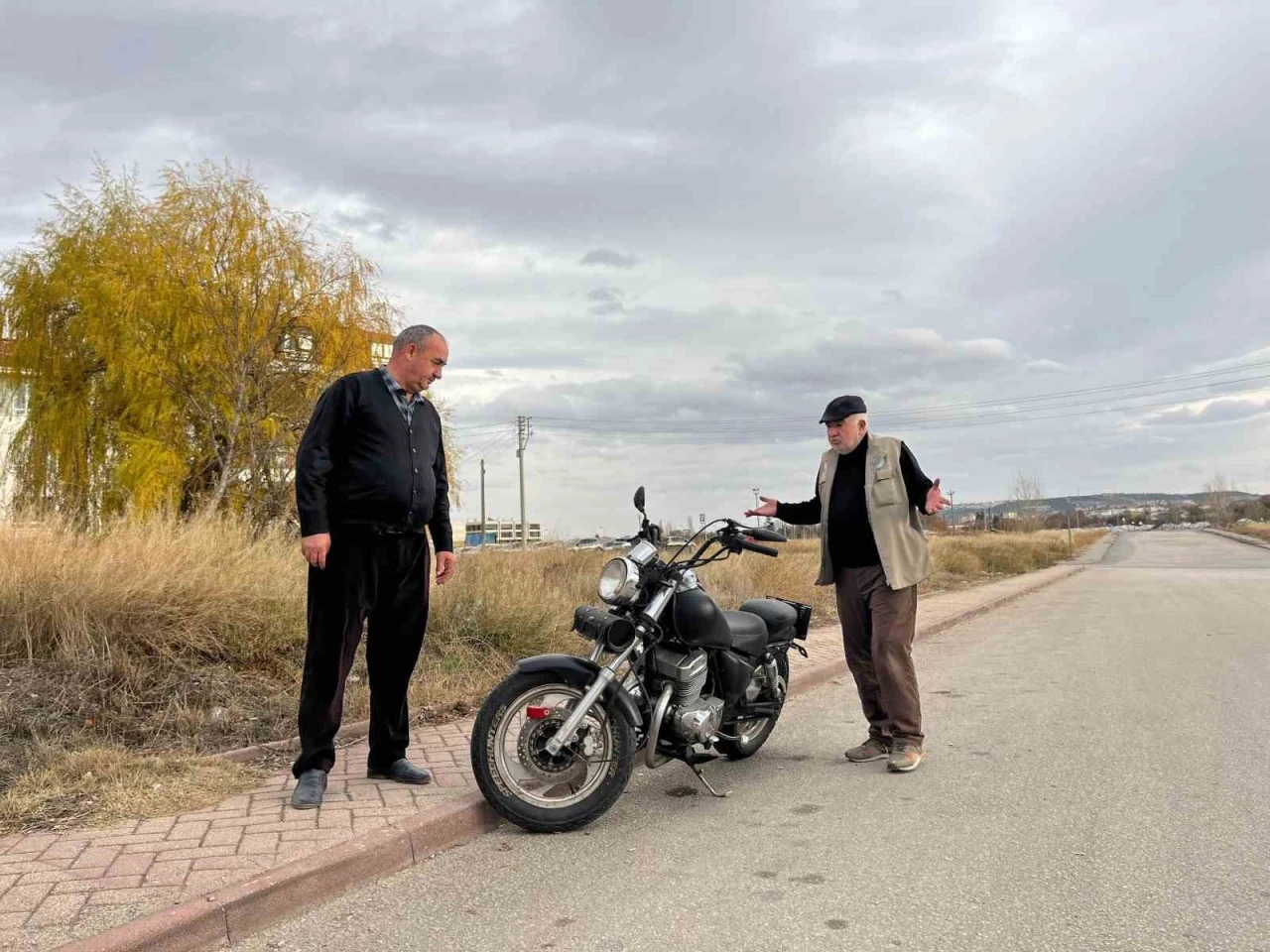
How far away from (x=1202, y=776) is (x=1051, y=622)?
9.87m

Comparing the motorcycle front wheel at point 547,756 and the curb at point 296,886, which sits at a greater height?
the motorcycle front wheel at point 547,756

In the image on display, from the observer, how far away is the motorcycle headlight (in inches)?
180

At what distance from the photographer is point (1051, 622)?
14.6m

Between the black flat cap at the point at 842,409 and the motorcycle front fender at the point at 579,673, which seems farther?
the black flat cap at the point at 842,409

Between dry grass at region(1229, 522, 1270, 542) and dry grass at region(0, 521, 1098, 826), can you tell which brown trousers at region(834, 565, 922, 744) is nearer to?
dry grass at region(0, 521, 1098, 826)

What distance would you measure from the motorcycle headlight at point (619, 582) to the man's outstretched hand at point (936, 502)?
174 centimetres

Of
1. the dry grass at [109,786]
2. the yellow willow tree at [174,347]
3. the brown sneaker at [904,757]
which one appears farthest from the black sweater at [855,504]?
the yellow willow tree at [174,347]

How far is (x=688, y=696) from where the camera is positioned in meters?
4.77

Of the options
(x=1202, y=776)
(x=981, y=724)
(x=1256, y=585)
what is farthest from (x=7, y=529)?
(x=1256, y=585)

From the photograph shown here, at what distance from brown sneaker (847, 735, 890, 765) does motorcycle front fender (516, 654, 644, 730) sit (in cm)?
184

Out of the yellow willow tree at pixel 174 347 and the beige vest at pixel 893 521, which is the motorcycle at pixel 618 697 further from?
the yellow willow tree at pixel 174 347

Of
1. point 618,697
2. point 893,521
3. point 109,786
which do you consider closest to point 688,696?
point 618,697

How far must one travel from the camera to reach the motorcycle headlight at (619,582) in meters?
4.58

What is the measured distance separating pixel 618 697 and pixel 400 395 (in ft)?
5.99
